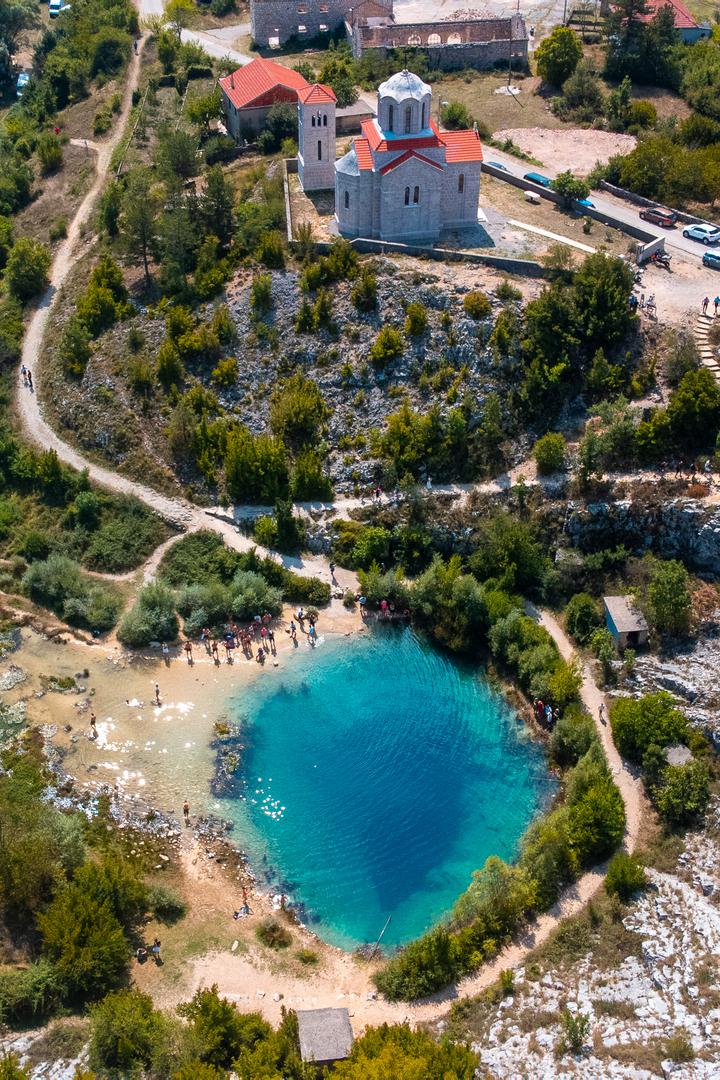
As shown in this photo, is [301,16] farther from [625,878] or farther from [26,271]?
[625,878]

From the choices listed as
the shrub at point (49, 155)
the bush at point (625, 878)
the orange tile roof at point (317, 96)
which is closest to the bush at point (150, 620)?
the bush at point (625, 878)

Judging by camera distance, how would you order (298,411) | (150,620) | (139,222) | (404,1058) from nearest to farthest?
1. (404,1058)
2. (150,620)
3. (298,411)
4. (139,222)

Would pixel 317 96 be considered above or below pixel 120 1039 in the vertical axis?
above

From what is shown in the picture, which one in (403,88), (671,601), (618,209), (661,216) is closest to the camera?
(671,601)

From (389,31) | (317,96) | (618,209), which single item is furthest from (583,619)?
(389,31)

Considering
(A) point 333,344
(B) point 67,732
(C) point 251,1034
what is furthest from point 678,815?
(A) point 333,344

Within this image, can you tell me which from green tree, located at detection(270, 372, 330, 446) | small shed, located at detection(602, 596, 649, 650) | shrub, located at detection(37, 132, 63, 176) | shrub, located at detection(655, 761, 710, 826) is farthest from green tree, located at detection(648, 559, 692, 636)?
shrub, located at detection(37, 132, 63, 176)
